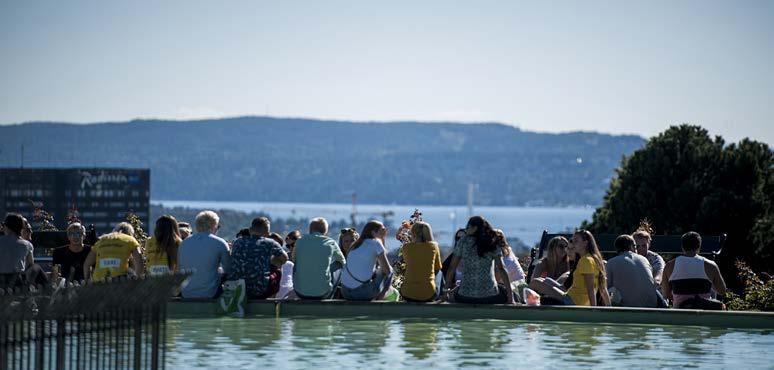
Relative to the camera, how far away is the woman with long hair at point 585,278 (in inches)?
622

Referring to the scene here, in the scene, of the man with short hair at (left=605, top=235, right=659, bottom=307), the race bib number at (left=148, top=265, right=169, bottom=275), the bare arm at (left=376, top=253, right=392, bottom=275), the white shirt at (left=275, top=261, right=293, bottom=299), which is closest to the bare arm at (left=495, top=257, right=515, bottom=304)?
the man with short hair at (left=605, top=235, right=659, bottom=307)

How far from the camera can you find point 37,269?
1573 centimetres

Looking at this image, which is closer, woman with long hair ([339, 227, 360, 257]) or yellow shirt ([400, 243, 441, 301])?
yellow shirt ([400, 243, 441, 301])

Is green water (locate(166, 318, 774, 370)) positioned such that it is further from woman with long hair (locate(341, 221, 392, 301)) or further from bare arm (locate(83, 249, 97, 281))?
bare arm (locate(83, 249, 97, 281))

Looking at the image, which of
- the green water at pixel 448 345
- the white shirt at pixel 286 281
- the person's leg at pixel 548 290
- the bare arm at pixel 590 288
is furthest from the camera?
the white shirt at pixel 286 281

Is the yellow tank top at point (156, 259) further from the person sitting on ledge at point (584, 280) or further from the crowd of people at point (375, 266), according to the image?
the person sitting on ledge at point (584, 280)

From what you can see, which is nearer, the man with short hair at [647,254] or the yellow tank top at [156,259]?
the yellow tank top at [156,259]

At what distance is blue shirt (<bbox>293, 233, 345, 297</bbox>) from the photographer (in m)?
17.2

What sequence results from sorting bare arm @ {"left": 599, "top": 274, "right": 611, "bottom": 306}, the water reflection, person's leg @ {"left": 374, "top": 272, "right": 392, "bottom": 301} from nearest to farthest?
1. the water reflection
2. bare arm @ {"left": 599, "top": 274, "right": 611, "bottom": 306}
3. person's leg @ {"left": 374, "top": 272, "right": 392, "bottom": 301}

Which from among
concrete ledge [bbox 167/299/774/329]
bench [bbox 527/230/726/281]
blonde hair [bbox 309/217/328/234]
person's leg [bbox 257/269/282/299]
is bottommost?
concrete ledge [bbox 167/299/774/329]

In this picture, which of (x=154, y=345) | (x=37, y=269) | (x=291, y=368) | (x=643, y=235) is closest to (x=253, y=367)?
(x=291, y=368)

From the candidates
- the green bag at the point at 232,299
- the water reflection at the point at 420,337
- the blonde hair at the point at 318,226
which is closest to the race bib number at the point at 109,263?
the green bag at the point at 232,299

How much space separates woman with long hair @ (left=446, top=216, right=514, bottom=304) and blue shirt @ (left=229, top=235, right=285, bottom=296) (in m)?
2.22

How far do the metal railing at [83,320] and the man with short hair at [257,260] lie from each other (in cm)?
710
